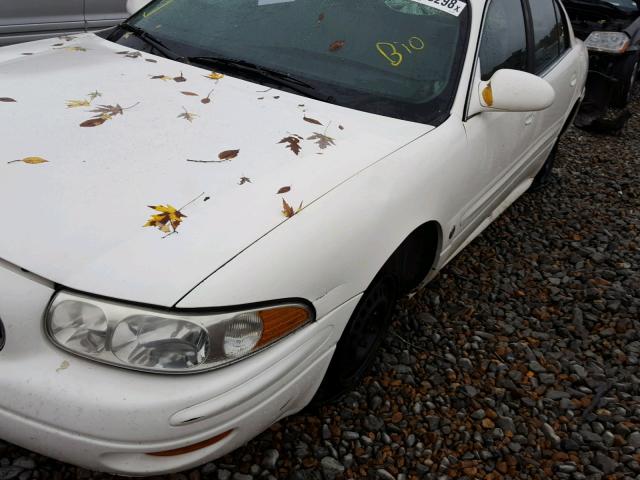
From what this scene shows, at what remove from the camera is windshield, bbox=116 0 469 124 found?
2.32 meters

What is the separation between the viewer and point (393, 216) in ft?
6.41

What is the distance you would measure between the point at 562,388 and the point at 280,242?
1.63 m

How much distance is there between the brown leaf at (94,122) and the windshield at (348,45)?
62 centimetres

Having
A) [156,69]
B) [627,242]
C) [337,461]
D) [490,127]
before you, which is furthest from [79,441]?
[627,242]

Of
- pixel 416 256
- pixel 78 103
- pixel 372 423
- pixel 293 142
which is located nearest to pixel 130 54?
pixel 78 103

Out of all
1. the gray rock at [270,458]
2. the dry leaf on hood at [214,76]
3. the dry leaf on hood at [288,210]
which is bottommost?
the gray rock at [270,458]

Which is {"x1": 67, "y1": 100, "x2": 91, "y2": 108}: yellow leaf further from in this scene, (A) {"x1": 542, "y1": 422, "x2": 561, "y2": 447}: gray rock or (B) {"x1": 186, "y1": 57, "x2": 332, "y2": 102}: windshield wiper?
(A) {"x1": 542, "y1": 422, "x2": 561, "y2": 447}: gray rock

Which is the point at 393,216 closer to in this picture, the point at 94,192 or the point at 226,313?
the point at 226,313

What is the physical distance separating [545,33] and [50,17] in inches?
146

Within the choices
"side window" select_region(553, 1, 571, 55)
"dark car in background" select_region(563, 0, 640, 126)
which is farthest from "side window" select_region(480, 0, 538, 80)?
"dark car in background" select_region(563, 0, 640, 126)

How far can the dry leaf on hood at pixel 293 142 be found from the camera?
1.97m

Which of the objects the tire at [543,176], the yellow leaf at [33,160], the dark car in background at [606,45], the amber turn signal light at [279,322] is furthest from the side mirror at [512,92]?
the dark car in background at [606,45]

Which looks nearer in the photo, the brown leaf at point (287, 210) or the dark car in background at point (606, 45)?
the brown leaf at point (287, 210)

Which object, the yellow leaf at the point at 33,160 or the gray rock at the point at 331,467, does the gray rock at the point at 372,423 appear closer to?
the gray rock at the point at 331,467
